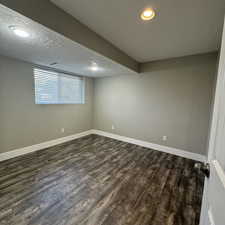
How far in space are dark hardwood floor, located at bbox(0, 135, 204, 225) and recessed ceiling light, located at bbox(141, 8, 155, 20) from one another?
2.47 metres

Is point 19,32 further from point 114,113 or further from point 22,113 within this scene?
point 114,113

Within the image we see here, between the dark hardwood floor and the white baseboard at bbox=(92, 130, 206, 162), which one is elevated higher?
the white baseboard at bbox=(92, 130, 206, 162)

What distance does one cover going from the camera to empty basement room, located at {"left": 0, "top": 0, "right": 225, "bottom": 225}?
1360 millimetres

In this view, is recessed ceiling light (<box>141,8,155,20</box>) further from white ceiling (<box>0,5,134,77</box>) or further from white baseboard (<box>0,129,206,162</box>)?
white baseboard (<box>0,129,206,162</box>)

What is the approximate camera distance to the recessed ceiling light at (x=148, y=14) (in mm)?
1448

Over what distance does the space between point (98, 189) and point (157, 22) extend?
8.50 ft

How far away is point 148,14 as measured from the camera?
1503 mm

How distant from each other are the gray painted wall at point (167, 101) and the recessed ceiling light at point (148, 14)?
1823 millimetres

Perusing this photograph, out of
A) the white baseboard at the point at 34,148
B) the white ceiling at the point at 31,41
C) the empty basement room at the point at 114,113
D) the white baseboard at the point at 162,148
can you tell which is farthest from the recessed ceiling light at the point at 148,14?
the white baseboard at the point at 34,148

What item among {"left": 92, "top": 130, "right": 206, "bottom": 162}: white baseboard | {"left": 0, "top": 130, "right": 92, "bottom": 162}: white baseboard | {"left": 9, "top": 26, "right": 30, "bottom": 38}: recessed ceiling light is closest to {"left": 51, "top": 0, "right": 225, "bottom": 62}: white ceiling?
{"left": 9, "top": 26, "right": 30, "bottom": 38}: recessed ceiling light

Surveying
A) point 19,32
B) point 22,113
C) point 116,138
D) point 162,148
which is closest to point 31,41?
point 19,32

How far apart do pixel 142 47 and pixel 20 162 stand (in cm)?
350

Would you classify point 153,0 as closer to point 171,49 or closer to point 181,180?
point 171,49

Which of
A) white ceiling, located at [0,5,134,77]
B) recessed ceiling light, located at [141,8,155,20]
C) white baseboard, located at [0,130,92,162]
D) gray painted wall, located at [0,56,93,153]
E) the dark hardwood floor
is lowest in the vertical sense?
the dark hardwood floor
